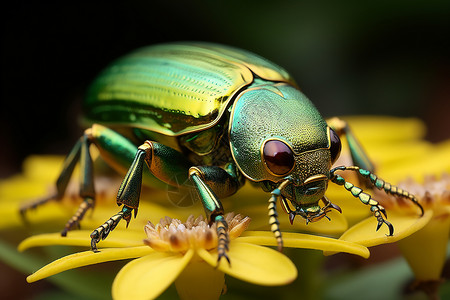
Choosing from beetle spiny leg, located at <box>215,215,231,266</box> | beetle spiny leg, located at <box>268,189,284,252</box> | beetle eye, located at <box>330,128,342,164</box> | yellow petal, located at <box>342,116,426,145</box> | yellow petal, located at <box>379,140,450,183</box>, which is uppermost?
beetle eye, located at <box>330,128,342,164</box>

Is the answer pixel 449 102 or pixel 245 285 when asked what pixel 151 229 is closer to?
pixel 245 285

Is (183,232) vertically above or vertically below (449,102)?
above

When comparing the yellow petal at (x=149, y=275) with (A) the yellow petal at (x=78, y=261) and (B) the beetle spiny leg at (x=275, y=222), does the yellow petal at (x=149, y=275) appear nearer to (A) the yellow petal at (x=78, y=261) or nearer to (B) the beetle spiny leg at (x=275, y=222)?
(A) the yellow petal at (x=78, y=261)

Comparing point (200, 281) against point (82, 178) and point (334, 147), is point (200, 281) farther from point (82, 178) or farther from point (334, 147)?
point (82, 178)

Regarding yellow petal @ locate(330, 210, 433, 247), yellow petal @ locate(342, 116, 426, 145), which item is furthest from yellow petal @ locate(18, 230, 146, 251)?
yellow petal @ locate(342, 116, 426, 145)

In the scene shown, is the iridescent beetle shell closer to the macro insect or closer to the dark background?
the macro insect

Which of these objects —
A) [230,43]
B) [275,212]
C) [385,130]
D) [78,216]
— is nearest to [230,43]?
[230,43]

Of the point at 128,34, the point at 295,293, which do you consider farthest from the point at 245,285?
the point at 128,34

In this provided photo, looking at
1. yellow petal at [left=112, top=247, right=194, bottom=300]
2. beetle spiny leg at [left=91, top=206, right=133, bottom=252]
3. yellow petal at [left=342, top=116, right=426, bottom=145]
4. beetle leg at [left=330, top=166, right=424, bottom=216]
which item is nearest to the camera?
yellow petal at [left=112, top=247, right=194, bottom=300]
